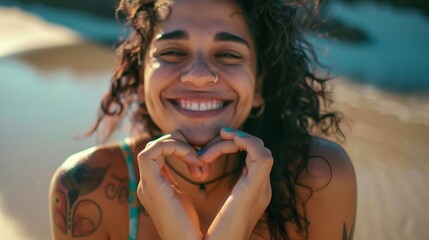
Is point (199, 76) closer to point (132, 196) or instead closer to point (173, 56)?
point (173, 56)

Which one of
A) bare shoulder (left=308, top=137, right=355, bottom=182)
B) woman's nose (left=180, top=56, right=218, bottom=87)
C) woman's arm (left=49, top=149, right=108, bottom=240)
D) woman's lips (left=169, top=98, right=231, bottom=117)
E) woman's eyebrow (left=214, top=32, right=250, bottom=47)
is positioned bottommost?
woman's arm (left=49, top=149, right=108, bottom=240)

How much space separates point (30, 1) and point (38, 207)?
8899 mm

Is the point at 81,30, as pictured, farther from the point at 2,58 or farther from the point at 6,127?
the point at 6,127

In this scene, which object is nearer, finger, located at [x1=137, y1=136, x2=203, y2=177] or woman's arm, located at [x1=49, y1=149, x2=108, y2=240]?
finger, located at [x1=137, y1=136, x2=203, y2=177]

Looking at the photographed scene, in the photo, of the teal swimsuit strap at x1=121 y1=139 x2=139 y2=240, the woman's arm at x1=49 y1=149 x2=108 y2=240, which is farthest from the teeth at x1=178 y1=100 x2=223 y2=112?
the woman's arm at x1=49 y1=149 x2=108 y2=240

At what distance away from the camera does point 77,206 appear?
2.36 m

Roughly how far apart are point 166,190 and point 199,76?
50 cm

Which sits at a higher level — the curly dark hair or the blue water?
the curly dark hair

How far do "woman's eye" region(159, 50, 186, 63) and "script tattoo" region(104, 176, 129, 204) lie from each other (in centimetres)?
72

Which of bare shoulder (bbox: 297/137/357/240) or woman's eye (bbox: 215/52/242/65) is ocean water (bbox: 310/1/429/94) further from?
woman's eye (bbox: 215/52/242/65)

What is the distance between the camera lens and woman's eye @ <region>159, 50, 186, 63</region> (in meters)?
2.15

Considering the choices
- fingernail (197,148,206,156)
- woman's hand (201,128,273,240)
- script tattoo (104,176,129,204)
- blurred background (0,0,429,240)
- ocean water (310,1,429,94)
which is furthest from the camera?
ocean water (310,1,429,94)

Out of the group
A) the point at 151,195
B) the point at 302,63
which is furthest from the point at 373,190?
the point at 151,195

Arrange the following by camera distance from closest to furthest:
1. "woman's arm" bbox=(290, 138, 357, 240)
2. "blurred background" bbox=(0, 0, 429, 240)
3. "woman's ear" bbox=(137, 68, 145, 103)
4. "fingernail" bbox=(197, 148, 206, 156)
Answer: "fingernail" bbox=(197, 148, 206, 156) → "woman's arm" bbox=(290, 138, 357, 240) → "woman's ear" bbox=(137, 68, 145, 103) → "blurred background" bbox=(0, 0, 429, 240)
